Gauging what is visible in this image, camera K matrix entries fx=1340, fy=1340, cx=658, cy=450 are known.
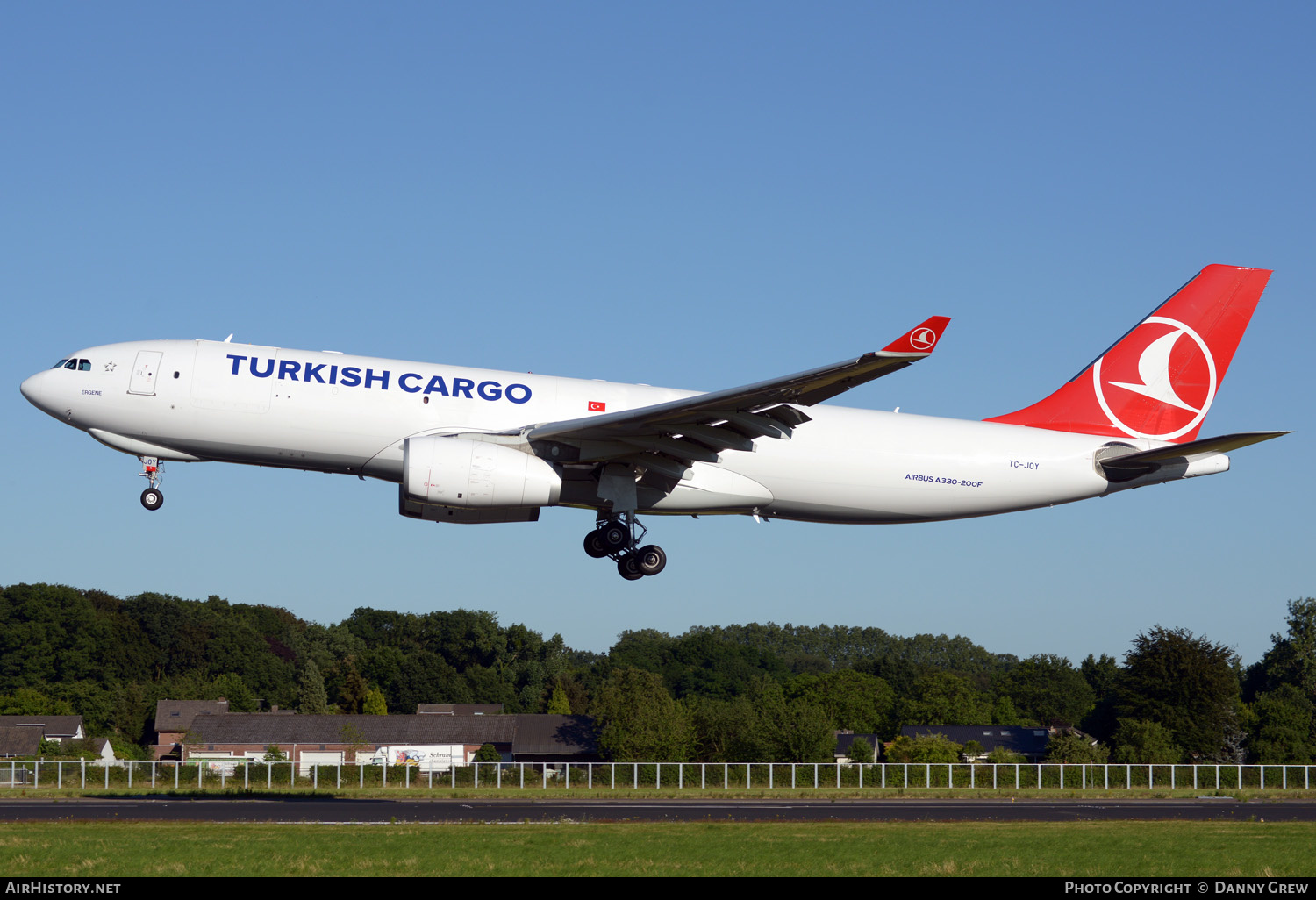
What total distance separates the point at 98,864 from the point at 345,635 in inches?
4981

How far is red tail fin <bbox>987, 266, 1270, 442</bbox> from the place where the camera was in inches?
1390

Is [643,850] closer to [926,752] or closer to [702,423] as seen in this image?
[702,423]

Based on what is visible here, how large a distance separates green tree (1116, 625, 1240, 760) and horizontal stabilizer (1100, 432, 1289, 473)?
48.0 metres

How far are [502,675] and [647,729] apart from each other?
6850 centimetres

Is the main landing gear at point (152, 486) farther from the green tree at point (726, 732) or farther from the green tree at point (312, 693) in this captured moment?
the green tree at point (312, 693)

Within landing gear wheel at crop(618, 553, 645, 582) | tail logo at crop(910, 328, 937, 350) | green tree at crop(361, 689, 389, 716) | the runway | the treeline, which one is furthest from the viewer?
green tree at crop(361, 689, 389, 716)

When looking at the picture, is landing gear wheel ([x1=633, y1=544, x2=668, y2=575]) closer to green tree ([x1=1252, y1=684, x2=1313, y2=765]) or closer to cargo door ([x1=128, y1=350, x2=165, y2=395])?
cargo door ([x1=128, y1=350, x2=165, y2=395])

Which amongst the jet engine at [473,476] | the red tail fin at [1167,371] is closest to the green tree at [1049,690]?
the red tail fin at [1167,371]

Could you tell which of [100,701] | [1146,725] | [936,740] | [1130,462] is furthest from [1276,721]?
[100,701]

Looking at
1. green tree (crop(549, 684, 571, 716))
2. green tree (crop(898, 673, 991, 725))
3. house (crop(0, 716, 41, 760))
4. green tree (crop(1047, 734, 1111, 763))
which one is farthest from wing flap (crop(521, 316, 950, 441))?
green tree (crop(898, 673, 991, 725))

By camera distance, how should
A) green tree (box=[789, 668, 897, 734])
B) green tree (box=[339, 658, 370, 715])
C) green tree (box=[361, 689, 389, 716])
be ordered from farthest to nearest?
green tree (box=[339, 658, 370, 715]) < green tree (box=[361, 689, 389, 716]) < green tree (box=[789, 668, 897, 734])

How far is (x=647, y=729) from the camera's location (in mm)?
67062

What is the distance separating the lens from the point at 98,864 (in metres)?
23.9

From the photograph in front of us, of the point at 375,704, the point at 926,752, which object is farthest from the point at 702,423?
the point at 375,704
